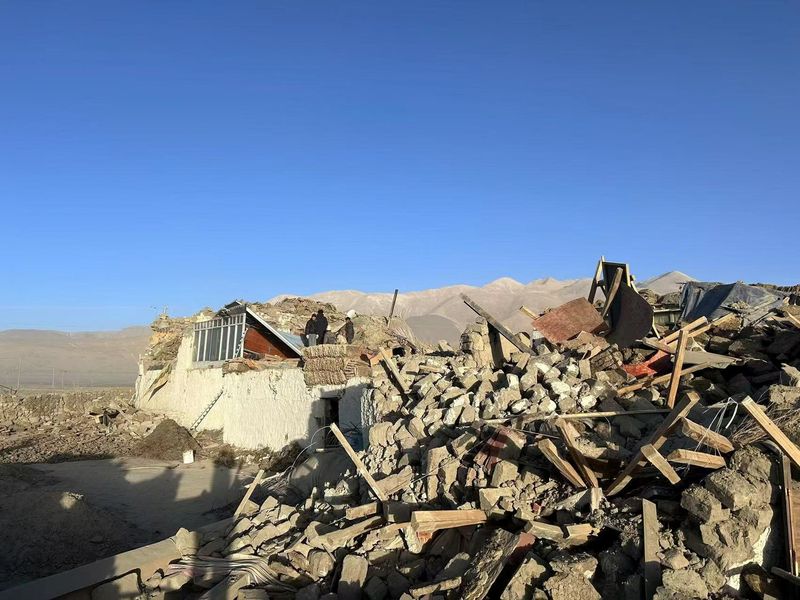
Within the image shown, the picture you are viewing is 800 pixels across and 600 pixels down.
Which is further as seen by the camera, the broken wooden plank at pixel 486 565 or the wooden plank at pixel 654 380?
the wooden plank at pixel 654 380

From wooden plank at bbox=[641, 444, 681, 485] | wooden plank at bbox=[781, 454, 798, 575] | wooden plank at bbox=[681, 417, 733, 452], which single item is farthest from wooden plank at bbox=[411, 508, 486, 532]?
wooden plank at bbox=[781, 454, 798, 575]

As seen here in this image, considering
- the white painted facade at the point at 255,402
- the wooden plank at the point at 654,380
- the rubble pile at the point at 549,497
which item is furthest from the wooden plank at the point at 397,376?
the wooden plank at the point at 654,380

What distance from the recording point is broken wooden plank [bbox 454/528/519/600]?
4.56m

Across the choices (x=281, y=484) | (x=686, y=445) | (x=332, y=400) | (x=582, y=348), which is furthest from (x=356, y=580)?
(x=332, y=400)

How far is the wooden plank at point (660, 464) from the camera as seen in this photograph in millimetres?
4734

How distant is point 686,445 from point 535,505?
5.12ft

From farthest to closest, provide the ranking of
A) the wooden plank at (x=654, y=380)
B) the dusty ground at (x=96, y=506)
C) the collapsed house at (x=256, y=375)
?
the collapsed house at (x=256, y=375) < the dusty ground at (x=96, y=506) < the wooden plank at (x=654, y=380)

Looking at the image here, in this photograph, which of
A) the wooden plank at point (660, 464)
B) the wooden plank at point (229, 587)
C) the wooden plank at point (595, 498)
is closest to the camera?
the wooden plank at point (660, 464)

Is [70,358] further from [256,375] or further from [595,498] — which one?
[595,498]

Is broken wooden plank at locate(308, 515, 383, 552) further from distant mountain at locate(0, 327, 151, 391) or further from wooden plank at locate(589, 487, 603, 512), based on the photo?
distant mountain at locate(0, 327, 151, 391)

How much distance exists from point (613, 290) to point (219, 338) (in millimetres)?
14356

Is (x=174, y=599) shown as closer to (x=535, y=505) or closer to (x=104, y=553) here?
(x=104, y=553)

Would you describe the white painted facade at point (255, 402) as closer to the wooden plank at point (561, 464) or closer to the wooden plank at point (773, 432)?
the wooden plank at point (561, 464)

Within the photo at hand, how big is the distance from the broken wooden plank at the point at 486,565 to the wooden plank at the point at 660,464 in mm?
1336
